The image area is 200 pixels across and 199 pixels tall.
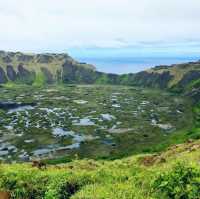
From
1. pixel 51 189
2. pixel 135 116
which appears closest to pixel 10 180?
pixel 51 189

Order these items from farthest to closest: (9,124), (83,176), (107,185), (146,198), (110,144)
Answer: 1. (9,124)
2. (110,144)
3. (83,176)
4. (107,185)
5. (146,198)

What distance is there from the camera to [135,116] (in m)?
194

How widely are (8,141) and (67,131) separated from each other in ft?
88.8

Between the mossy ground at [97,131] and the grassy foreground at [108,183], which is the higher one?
the grassy foreground at [108,183]

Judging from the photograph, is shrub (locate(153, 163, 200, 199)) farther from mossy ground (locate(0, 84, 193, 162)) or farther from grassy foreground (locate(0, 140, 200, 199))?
mossy ground (locate(0, 84, 193, 162))

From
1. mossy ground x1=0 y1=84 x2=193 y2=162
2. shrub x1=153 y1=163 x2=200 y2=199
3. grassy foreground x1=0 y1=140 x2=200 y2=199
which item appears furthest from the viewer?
mossy ground x1=0 y1=84 x2=193 y2=162

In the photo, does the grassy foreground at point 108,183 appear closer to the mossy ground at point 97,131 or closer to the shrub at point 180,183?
the shrub at point 180,183

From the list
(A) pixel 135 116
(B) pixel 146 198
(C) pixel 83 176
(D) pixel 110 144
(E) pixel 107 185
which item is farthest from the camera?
(A) pixel 135 116

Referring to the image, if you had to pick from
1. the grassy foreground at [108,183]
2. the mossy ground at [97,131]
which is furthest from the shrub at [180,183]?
the mossy ground at [97,131]

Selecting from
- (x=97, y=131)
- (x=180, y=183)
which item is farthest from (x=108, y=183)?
(x=97, y=131)

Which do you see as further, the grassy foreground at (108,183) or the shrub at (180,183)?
the grassy foreground at (108,183)

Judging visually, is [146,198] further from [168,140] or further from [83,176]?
[168,140]

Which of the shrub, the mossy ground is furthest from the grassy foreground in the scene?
the mossy ground

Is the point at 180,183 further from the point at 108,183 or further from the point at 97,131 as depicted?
the point at 97,131
